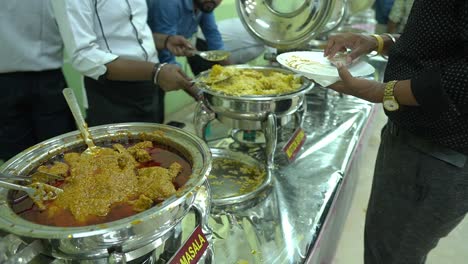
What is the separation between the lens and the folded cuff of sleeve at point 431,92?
0.71 m

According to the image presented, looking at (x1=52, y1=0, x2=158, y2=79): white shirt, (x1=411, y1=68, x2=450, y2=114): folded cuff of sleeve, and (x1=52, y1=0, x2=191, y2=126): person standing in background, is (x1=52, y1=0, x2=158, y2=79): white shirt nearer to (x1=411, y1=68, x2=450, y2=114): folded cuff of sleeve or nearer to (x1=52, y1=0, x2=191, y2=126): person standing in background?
(x1=52, y1=0, x2=191, y2=126): person standing in background

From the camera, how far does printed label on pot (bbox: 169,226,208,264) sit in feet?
1.98

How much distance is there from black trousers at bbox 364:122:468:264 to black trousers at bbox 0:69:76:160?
1.34 metres

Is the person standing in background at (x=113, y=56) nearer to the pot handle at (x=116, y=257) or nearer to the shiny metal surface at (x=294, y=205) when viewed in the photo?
the shiny metal surface at (x=294, y=205)

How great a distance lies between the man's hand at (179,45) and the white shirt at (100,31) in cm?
18

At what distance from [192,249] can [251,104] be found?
0.53 m

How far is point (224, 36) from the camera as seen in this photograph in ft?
8.99

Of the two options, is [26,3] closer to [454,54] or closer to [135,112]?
[135,112]

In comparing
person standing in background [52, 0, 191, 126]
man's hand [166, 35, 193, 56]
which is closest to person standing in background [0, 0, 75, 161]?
person standing in background [52, 0, 191, 126]

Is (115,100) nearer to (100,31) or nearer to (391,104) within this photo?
(100,31)

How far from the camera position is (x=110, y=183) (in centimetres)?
63

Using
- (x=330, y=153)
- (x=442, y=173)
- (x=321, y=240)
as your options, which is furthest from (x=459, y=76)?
(x=330, y=153)

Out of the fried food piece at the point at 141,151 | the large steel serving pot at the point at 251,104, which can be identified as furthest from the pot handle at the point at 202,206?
the large steel serving pot at the point at 251,104

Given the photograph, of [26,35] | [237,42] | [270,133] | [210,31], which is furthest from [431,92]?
[237,42]
